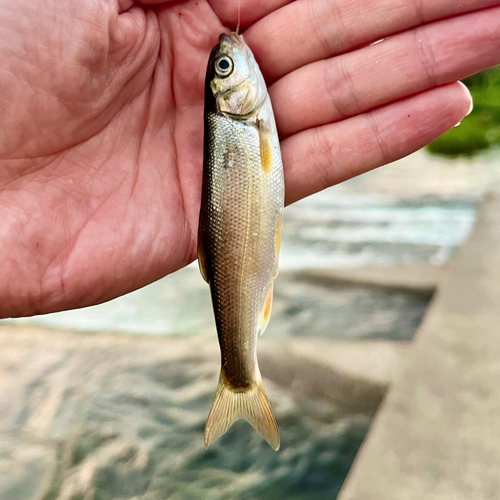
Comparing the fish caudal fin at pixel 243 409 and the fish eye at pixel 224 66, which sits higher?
the fish eye at pixel 224 66

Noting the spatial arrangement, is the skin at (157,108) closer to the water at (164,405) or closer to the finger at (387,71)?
the finger at (387,71)

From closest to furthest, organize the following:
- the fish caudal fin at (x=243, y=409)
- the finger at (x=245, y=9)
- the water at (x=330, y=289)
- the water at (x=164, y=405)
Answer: the fish caudal fin at (x=243, y=409), the finger at (x=245, y=9), the water at (x=164, y=405), the water at (x=330, y=289)

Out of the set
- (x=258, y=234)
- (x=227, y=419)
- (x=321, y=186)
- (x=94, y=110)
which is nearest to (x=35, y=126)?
(x=94, y=110)

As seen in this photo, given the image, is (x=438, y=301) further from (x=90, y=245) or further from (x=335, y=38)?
(x=90, y=245)

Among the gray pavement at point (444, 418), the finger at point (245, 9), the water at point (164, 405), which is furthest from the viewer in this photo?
the water at point (164, 405)

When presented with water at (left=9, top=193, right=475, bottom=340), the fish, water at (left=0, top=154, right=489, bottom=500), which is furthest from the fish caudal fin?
water at (left=9, top=193, right=475, bottom=340)

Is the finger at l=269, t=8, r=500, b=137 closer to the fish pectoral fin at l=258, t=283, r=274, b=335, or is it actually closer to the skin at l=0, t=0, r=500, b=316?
the skin at l=0, t=0, r=500, b=316

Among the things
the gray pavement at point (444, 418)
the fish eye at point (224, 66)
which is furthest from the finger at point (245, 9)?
the gray pavement at point (444, 418)

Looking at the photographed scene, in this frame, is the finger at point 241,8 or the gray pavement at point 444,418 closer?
the finger at point 241,8
